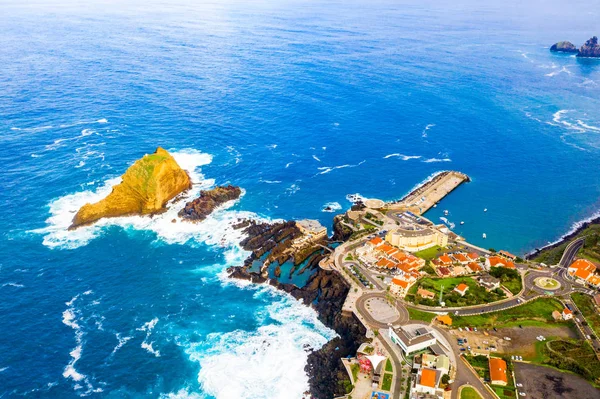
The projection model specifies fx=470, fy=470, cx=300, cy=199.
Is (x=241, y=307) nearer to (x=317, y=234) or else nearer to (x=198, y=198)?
(x=317, y=234)

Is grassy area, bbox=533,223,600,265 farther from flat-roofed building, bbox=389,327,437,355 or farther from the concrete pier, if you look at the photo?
flat-roofed building, bbox=389,327,437,355

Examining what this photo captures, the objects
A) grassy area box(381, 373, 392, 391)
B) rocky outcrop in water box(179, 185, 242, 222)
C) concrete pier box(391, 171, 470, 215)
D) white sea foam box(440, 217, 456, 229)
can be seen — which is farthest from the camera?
concrete pier box(391, 171, 470, 215)

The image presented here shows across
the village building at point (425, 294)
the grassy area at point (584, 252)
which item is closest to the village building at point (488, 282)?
the village building at point (425, 294)

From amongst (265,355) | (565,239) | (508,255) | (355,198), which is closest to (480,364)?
(265,355)

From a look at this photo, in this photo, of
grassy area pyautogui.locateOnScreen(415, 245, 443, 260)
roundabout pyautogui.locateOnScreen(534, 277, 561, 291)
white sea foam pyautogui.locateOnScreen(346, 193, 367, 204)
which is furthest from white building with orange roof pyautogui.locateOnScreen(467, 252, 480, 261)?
white sea foam pyautogui.locateOnScreen(346, 193, 367, 204)

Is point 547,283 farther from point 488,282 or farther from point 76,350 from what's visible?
point 76,350

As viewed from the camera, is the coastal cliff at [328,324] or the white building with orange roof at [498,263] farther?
the white building with orange roof at [498,263]

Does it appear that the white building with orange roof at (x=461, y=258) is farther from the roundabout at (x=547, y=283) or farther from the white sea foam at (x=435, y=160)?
the white sea foam at (x=435, y=160)
